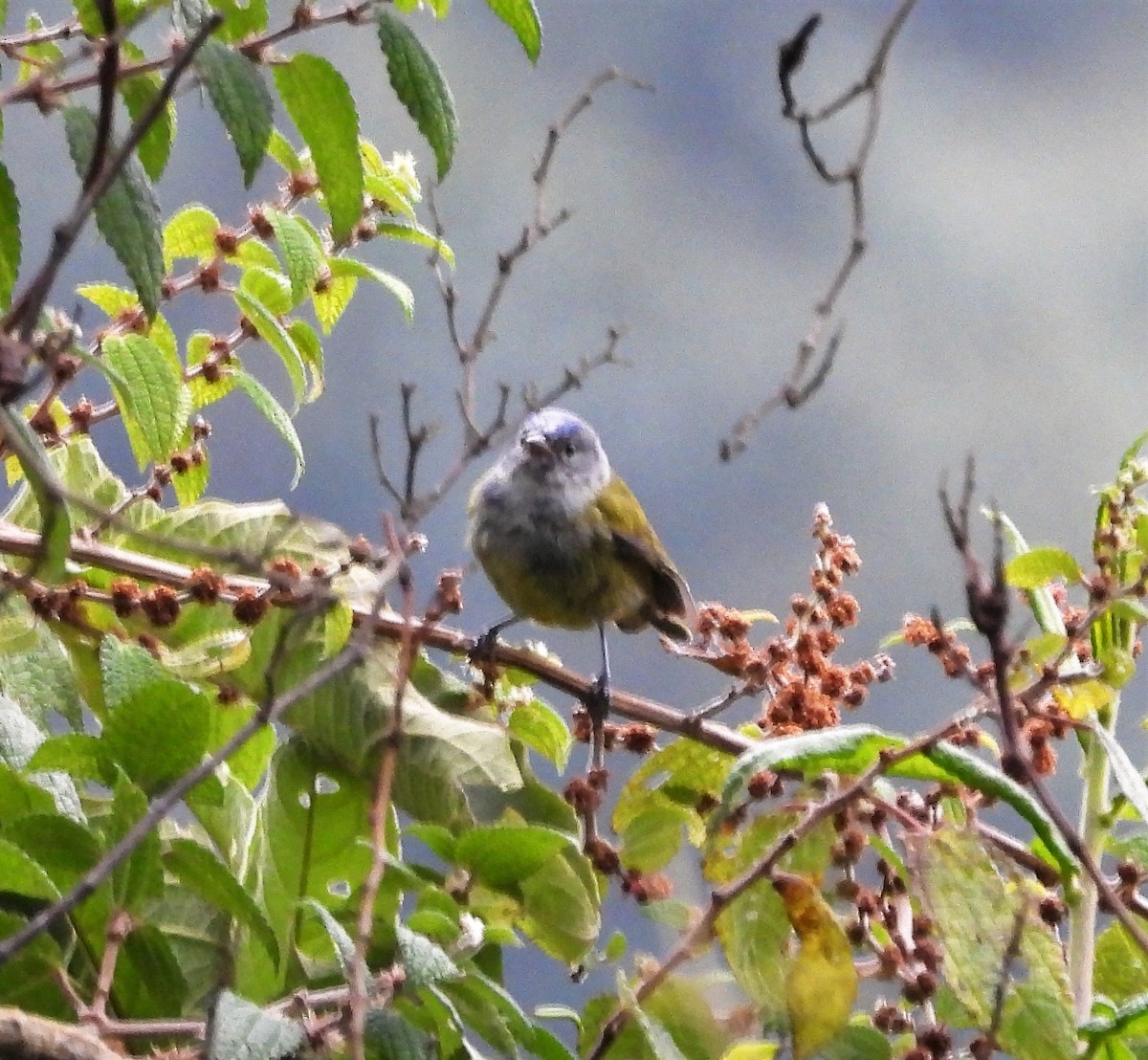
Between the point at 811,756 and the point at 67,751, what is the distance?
540 mm

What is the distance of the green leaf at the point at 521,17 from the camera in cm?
111

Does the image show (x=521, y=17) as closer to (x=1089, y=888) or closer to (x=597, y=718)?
(x=597, y=718)

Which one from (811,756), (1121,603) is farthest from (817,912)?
(1121,603)

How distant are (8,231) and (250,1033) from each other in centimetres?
52

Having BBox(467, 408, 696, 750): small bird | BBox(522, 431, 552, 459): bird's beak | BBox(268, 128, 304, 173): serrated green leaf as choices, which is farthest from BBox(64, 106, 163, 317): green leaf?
BBox(522, 431, 552, 459): bird's beak

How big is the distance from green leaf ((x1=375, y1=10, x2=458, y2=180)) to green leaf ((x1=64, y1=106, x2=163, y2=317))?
0.21 meters

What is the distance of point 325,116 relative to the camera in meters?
1.10

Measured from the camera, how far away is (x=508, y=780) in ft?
4.59

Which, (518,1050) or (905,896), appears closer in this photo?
(518,1050)

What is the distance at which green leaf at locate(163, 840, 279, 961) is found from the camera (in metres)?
1.08

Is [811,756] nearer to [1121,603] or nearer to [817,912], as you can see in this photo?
[817,912]

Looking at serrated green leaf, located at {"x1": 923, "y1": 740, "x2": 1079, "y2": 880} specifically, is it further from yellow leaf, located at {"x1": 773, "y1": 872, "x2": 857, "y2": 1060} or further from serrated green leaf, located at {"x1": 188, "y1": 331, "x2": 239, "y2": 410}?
serrated green leaf, located at {"x1": 188, "y1": 331, "x2": 239, "y2": 410}

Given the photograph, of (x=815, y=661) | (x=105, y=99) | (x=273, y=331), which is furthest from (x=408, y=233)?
(x=105, y=99)

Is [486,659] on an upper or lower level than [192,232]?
lower
